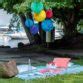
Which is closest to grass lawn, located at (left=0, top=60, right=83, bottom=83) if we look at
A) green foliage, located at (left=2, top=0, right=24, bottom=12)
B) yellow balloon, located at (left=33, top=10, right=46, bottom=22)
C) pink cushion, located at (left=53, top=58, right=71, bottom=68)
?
pink cushion, located at (left=53, top=58, right=71, bottom=68)

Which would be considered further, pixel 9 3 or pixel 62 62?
pixel 9 3

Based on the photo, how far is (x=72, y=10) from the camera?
1681cm

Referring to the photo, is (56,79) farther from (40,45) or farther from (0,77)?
(40,45)

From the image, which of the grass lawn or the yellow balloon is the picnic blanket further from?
the yellow balloon

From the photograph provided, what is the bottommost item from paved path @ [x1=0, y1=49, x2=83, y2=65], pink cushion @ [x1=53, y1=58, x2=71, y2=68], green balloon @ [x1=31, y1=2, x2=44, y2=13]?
paved path @ [x1=0, y1=49, x2=83, y2=65]

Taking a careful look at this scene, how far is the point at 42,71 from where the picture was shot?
10539mm

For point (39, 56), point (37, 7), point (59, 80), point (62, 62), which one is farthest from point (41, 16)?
point (59, 80)

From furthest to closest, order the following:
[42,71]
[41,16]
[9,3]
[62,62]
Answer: [9,3] → [41,16] → [42,71] → [62,62]

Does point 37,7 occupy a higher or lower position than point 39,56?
higher

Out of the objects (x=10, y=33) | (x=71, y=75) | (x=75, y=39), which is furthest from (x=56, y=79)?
(x=10, y=33)

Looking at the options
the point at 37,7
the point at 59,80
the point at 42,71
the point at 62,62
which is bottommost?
the point at 42,71

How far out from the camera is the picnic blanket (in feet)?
32.8

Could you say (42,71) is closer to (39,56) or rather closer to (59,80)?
(59,80)

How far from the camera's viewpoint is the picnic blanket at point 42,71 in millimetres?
9984
